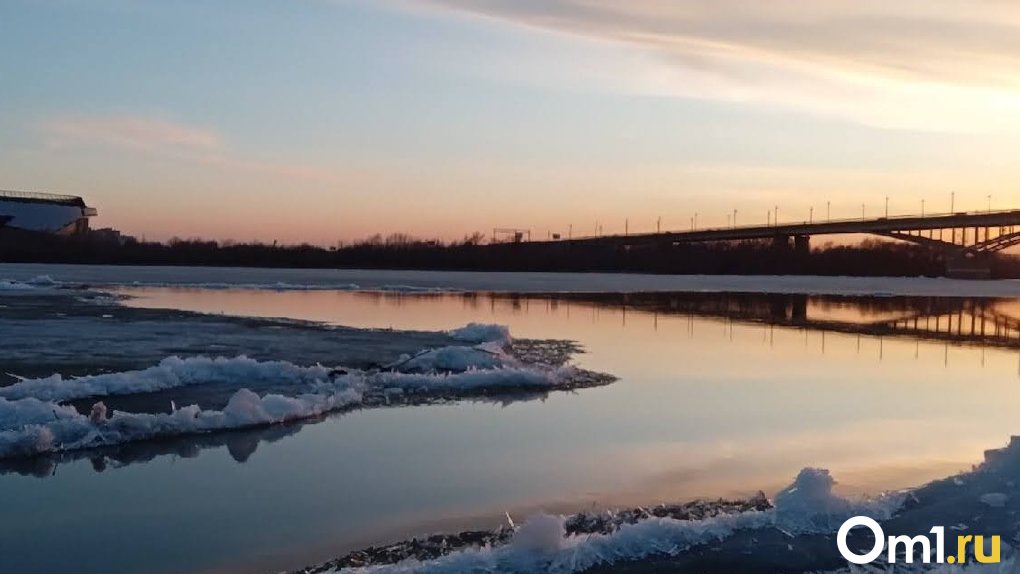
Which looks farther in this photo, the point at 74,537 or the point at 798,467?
the point at 798,467

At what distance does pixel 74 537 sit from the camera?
6738mm

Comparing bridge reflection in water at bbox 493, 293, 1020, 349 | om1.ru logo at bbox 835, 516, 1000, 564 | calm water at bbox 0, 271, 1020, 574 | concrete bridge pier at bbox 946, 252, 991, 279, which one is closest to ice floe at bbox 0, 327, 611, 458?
calm water at bbox 0, 271, 1020, 574

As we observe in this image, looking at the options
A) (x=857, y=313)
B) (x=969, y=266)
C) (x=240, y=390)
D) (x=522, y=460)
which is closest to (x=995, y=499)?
(x=522, y=460)

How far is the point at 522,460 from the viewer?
970 centimetres

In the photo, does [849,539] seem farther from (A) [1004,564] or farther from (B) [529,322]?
(B) [529,322]

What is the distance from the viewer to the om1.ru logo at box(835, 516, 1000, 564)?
670 cm

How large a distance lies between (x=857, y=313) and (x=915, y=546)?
3165 cm

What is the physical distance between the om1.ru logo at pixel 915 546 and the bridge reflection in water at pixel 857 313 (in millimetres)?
19120

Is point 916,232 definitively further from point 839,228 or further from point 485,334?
point 485,334

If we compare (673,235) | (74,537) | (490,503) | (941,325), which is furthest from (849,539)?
(673,235)

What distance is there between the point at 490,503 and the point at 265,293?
37.8 metres

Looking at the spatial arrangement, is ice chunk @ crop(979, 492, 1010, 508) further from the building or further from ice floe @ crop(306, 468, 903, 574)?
the building

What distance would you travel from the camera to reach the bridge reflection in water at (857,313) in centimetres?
2783

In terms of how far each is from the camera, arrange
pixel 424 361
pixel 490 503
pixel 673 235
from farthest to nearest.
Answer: pixel 673 235, pixel 424 361, pixel 490 503
